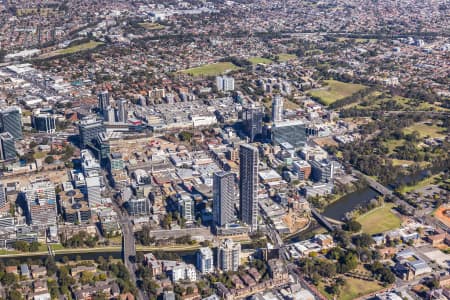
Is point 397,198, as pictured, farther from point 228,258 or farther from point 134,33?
point 134,33

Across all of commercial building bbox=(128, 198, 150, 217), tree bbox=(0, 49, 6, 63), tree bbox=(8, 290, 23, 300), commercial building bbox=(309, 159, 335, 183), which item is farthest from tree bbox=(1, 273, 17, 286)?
tree bbox=(0, 49, 6, 63)

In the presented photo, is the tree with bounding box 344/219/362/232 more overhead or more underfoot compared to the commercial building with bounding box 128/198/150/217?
more underfoot

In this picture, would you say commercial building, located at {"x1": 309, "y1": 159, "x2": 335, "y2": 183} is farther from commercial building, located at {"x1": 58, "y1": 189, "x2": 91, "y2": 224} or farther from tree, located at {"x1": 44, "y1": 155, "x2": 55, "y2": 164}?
tree, located at {"x1": 44, "y1": 155, "x2": 55, "y2": 164}

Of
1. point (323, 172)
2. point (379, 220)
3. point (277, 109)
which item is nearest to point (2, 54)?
point (277, 109)

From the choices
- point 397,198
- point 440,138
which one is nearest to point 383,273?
point 397,198

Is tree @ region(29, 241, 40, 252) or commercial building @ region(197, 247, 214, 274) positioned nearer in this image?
commercial building @ region(197, 247, 214, 274)

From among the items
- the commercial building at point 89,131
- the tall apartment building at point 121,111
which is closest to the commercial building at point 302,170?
the commercial building at point 89,131
